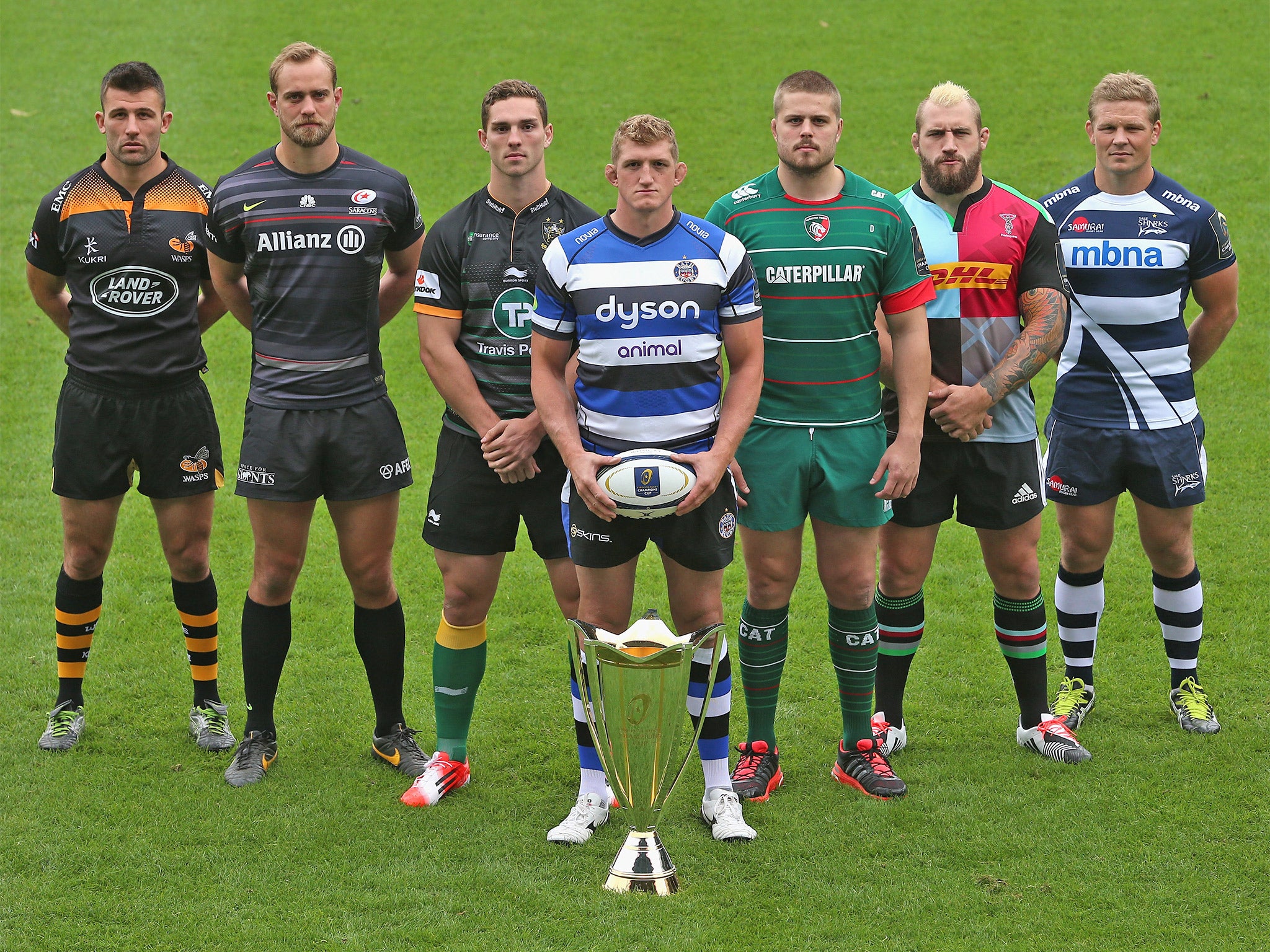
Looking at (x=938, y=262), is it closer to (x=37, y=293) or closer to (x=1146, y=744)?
(x=1146, y=744)

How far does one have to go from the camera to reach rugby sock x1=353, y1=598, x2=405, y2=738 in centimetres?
497

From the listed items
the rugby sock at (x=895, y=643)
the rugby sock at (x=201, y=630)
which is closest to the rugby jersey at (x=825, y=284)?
the rugby sock at (x=895, y=643)

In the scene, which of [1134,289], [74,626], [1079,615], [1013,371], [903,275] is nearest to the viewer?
[903,275]

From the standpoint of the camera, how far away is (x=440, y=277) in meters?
4.44

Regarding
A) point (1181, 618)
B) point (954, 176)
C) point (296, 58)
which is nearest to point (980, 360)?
point (954, 176)

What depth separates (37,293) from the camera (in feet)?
16.9

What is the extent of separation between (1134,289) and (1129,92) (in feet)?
2.37

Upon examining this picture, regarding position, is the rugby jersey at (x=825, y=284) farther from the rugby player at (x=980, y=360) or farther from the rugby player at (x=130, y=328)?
the rugby player at (x=130, y=328)

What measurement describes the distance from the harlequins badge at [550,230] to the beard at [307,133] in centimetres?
81

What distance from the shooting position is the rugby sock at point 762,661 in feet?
15.4

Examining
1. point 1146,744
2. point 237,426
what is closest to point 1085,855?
point 1146,744

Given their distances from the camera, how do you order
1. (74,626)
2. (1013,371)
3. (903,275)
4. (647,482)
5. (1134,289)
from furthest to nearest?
(74,626) → (1134,289) → (1013,371) → (903,275) → (647,482)

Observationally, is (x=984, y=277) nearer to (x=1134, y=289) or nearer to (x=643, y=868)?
(x=1134, y=289)

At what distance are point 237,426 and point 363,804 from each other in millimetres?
4264
